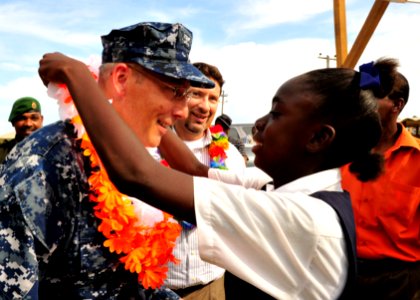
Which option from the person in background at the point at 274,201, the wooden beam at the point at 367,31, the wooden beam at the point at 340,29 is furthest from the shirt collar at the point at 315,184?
the wooden beam at the point at 340,29

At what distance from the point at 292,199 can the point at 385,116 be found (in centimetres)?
212

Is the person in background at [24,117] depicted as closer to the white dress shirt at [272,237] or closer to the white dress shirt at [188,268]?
the white dress shirt at [188,268]

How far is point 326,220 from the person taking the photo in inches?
59.9

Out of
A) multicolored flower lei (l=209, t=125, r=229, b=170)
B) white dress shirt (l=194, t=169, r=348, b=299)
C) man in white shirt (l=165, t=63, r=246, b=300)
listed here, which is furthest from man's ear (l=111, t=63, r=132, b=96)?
multicolored flower lei (l=209, t=125, r=229, b=170)

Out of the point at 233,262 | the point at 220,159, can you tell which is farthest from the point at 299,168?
the point at 220,159

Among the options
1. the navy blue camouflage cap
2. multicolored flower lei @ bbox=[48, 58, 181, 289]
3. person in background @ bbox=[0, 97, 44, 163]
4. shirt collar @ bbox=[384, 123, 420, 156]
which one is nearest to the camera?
multicolored flower lei @ bbox=[48, 58, 181, 289]

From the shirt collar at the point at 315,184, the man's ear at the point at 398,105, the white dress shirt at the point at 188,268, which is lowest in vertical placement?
the white dress shirt at the point at 188,268

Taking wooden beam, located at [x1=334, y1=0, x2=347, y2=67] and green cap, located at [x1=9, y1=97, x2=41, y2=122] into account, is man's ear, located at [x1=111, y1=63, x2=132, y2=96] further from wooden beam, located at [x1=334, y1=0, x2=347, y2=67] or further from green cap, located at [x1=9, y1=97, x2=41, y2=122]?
wooden beam, located at [x1=334, y1=0, x2=347, y2=67]

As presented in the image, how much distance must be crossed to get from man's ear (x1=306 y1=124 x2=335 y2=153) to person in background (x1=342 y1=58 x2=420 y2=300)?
1649 millimetres

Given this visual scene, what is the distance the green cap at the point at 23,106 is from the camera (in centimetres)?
587

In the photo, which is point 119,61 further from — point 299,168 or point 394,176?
point 394,176

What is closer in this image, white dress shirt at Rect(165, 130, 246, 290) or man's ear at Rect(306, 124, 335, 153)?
man's ear at Rect(306, 124, 335, 153)

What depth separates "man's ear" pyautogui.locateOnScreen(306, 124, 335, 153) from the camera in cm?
177

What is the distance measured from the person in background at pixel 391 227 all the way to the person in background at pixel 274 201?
1.59 metres
